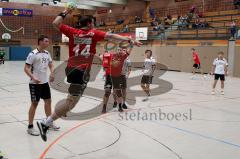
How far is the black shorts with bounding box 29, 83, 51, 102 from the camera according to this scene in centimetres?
616

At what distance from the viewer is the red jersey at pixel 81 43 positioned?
524 centimetres

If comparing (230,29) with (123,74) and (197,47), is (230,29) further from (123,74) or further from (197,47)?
(123,74)

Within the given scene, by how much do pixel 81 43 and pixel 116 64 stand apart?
3765 millimetres

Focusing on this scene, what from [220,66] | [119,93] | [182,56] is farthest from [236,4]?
[119,93]

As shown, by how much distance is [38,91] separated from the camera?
6195mm

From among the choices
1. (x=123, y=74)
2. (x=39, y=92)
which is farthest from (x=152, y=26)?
(x=39, y=92)

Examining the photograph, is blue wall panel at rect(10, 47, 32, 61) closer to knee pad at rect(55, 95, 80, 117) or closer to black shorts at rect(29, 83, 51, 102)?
black shorts at rect(29, 83, 51, 102)

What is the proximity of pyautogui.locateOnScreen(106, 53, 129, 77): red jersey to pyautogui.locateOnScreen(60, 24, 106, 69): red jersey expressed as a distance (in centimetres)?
333

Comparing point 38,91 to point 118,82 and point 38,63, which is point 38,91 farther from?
point 118,82

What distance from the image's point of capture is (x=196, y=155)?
513cm

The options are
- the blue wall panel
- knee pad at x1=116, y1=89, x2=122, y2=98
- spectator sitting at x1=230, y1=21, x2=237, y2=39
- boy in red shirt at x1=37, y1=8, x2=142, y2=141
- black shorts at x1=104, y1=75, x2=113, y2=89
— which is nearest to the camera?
boy in red shirt at x1=37, y1=8, x2=142, y2=141

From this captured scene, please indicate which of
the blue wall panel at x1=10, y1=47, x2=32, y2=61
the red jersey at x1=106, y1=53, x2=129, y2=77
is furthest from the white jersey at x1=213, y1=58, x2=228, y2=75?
the blue wall panel at x1=10, y1=47, x2=32, y2=61

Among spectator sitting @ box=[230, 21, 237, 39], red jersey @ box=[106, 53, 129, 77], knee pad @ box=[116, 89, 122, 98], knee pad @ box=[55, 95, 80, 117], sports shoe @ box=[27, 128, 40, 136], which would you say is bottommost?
sports shoe @ box=[27, 128, 40, 136]

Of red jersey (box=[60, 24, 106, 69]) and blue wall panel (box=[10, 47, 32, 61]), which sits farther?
blue wall panel (box=[10, 47, 32, 61])
